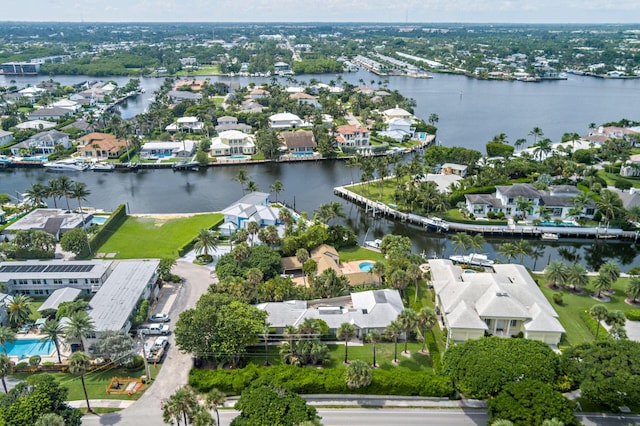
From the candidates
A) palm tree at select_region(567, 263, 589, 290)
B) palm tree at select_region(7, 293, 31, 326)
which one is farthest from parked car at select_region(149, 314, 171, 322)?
palm tree at select_region(567, 263, 589, 290)

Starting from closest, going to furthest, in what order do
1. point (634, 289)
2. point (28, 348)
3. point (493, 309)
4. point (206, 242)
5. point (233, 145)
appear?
point (28, 348) < point (493, 309) < point (634, 289) < point (206, 242) < point (233, 145)

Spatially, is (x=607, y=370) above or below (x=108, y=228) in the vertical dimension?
above

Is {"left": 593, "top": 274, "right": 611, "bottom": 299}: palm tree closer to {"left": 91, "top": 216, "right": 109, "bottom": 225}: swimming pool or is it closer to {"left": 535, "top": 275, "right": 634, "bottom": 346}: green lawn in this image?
{"left": 535, "top": 275, "right": 634, "bottom": 346}: green lawn

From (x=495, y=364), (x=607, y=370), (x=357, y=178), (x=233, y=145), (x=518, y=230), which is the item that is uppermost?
(x=233, y=145)

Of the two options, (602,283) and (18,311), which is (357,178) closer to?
(602,283)

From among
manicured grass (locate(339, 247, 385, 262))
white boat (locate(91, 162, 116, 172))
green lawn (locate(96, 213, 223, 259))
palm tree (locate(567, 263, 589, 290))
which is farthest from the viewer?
white boat (locate(91, 162, 116, 172))

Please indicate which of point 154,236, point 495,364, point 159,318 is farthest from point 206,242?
point 495,364
